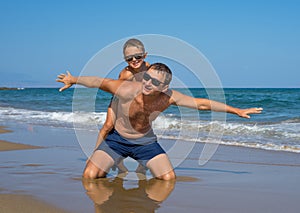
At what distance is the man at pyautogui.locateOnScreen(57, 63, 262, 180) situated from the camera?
495cm

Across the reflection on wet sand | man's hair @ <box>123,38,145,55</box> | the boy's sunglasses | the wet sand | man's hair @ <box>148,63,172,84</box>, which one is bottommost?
the wet sand

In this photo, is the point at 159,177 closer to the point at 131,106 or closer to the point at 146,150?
the point at 146,150

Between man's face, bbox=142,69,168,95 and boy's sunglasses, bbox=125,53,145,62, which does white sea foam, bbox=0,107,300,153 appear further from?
man's face, bbox=142,69,168,95

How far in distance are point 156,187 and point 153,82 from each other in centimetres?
119

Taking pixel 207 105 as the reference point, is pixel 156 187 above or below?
below

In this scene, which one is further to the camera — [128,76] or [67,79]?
[128,76]

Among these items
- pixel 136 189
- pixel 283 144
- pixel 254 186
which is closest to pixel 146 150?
pixel 136 189

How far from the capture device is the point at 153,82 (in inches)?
194

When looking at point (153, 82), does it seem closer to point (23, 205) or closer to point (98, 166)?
point (98, 166)

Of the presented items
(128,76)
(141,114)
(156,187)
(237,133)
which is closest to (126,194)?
(156,187)

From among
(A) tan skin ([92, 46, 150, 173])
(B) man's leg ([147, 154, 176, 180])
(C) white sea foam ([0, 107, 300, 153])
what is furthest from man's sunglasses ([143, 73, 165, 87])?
(C) white sea foam ([0, 107, 300, 153])

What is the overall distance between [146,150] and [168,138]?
16.9ft

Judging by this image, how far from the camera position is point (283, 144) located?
911cm

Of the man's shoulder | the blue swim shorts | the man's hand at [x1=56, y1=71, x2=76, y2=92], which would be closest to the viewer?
the man's hand at [x1=56, y1=71, x2=76, y2=92]
